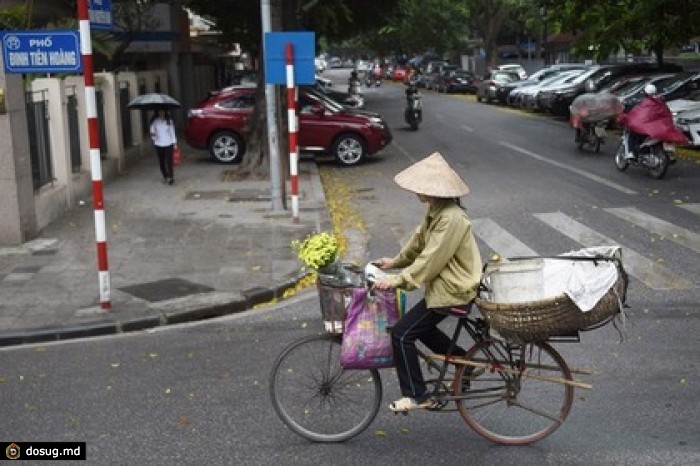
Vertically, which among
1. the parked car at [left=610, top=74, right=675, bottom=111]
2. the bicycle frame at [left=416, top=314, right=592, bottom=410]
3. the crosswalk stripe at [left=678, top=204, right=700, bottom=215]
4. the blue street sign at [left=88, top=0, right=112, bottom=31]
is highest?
the blue street sign at [left=88, top=0, right=112, bottom=31]

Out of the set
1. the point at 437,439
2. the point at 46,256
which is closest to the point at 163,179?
the point at 46,256

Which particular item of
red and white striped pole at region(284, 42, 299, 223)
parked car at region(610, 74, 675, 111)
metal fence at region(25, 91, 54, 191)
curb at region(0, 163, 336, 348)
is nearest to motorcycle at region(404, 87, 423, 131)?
parked car at region(610, 74, 675, 111)

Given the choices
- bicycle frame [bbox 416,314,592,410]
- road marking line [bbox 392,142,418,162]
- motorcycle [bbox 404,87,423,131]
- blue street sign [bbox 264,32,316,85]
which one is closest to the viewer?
bicycle frame [bbox 416,314,592,410]

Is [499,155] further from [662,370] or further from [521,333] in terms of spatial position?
[521,333]

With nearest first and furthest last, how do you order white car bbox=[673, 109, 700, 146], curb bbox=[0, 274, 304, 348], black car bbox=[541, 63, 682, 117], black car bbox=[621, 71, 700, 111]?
curb bbox=[0, 274, 304, 348]
white car bbox=[673, 109, 700, 146]
black car bbox=[621, 71, 700, 111]
black car bbox=[541, 63, 682, 117]

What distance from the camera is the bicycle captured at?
5.11m

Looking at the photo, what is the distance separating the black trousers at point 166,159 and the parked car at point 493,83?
2468 centimetres

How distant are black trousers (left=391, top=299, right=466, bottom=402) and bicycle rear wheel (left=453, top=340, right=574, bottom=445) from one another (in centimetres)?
22

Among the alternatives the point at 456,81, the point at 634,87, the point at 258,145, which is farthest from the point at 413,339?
the point at 456,81

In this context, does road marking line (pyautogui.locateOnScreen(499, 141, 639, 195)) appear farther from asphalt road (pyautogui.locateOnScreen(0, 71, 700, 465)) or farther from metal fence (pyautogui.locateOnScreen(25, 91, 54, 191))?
metal fence (pyautogui.locateOnScreen(25, 91, 54, 191))

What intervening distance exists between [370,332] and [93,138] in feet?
14.7

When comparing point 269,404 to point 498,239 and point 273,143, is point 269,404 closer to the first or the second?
point 498,239

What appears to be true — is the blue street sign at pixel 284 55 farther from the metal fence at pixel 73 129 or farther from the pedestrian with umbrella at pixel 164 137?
the metal fence at pixel 73 129

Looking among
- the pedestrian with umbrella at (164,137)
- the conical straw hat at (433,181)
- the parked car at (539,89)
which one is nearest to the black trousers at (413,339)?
the conical straw hat at (433,181)
